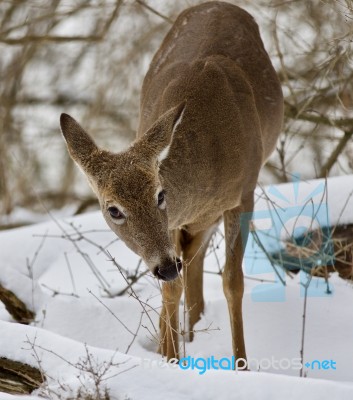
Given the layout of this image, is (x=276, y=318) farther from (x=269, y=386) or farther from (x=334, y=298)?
(x=269, y=386)

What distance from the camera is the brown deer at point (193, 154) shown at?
4559 millimetres

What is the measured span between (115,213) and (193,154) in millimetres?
786

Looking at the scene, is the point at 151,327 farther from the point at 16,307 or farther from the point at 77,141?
the point at 77,141

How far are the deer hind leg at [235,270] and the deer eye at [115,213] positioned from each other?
110 centimetres

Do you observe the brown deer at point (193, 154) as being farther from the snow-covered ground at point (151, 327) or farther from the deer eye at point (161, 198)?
the snow-covered ground at point (151, 327)

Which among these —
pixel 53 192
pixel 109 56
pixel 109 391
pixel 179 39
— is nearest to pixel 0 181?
pixel 53 192

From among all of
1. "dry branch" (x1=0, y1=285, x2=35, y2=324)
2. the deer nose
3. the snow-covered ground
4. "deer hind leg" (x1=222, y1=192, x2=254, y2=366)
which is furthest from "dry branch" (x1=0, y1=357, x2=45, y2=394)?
"dry branch" (x1=0, y1=285, x2=35, y2=324)

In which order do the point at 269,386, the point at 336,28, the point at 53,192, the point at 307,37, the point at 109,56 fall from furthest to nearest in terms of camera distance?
the point at 53,192
the point at 109,56
the point at 307,37
the point at 336,28
the point at 269,386

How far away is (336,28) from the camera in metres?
8.02

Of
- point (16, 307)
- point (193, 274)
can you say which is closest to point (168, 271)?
point (193, 274)

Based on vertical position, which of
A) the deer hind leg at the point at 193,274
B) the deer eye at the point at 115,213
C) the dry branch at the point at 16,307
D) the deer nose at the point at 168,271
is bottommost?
the deer nose at the point at 168,271

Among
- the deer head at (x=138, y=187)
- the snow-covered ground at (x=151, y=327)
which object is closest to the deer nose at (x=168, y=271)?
the deer head at (x=138, y=187)

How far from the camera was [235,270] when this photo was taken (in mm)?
5578

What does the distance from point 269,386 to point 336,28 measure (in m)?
5.00
